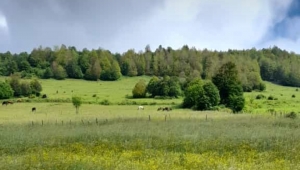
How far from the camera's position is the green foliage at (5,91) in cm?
9538

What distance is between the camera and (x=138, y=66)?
525ft

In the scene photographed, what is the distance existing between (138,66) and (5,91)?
239 feet

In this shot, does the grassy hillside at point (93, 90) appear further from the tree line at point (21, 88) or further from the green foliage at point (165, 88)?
the green foliage at point (165, 88)

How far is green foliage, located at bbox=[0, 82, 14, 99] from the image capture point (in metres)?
95.4

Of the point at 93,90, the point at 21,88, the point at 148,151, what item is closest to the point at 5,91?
the point at 21,88

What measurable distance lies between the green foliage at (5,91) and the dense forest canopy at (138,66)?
40.5m

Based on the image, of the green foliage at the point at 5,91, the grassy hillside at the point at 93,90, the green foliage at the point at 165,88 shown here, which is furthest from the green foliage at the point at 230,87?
the green foliage at the point at 5,91

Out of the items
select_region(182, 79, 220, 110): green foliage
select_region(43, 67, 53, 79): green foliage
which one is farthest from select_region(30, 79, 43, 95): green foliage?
select_region(182, 79, 220, 110): green foliage

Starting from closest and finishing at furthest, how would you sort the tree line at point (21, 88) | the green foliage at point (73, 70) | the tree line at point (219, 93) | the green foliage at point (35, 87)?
the tree line at point (219, 93), the tree line at point (21, 88), the green foliage at point (35, 87), the green foliage at point (73, 70)

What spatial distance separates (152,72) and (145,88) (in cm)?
6071

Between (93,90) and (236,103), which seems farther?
(93,90)

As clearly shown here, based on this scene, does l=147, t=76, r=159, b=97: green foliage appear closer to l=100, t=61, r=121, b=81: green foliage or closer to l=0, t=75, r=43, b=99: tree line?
l=0, t=75, r=43, b=99: tree line

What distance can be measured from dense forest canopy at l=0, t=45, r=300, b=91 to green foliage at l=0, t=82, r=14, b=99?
40488mm

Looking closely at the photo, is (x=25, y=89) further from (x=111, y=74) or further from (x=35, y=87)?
(x=111, y=74)
